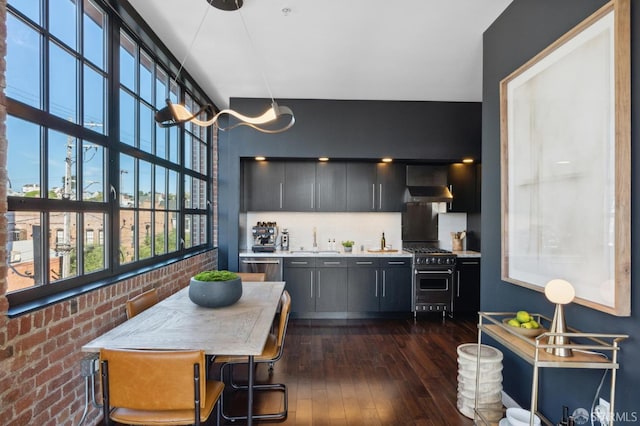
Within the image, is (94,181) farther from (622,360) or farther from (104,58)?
(622,360)

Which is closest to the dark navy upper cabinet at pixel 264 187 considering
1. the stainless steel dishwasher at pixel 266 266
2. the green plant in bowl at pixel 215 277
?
the stainless steel dishwasher at pixel 266 266

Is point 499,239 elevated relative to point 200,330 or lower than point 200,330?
elevated

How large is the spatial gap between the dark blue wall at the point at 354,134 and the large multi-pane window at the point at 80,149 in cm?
124

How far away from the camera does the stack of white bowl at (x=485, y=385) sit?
259 centimetres

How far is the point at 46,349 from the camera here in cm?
200

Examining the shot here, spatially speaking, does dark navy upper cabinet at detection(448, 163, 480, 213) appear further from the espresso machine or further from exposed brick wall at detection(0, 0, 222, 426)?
exposed brick wall at detection(0, 0, 222, 426)

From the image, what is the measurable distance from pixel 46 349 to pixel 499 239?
3.07m

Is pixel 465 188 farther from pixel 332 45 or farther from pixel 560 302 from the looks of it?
pixel 560 302

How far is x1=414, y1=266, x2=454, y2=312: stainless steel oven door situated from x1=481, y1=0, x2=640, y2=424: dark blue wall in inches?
83.1

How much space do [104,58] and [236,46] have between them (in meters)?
1.19

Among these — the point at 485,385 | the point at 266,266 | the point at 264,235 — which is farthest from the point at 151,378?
the point at 264,235

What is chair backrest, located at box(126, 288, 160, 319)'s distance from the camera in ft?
8.07

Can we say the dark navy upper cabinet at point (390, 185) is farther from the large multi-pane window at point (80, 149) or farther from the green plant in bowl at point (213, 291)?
the green plant in bowl at point (213, 291)

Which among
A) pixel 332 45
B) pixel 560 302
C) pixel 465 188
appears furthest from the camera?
pixel 465 188
